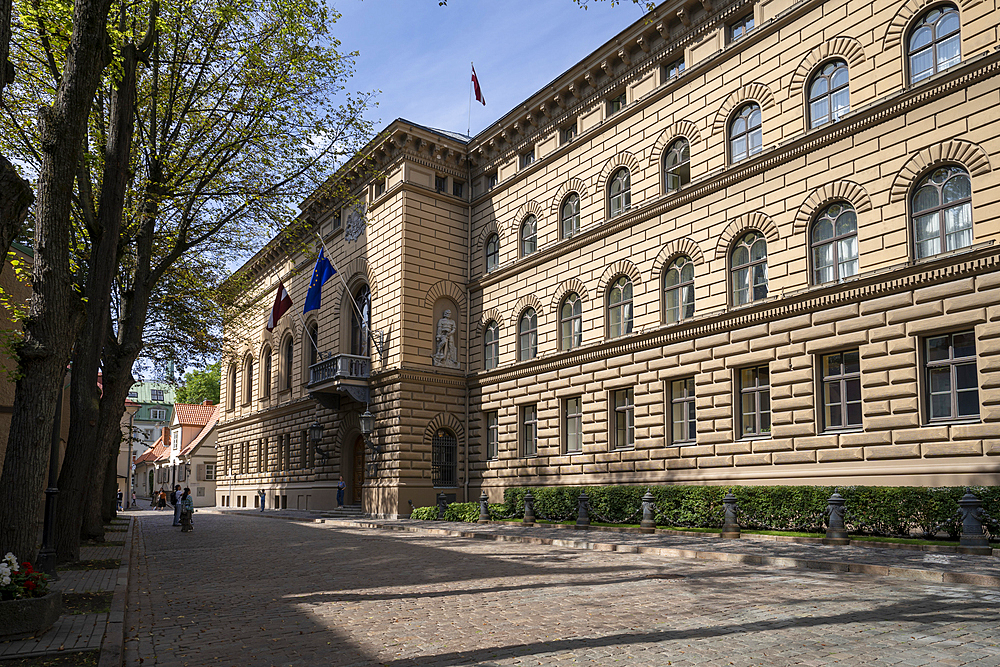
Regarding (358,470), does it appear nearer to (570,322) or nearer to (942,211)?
(570,322)

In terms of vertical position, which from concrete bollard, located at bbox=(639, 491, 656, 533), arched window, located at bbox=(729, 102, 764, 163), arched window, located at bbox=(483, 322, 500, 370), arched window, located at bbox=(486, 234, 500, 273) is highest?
arched window, located at bbox=(729, 102, 764, 163)

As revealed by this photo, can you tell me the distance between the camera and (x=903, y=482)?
17250 mm

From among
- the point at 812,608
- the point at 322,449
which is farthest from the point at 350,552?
the point at 322,449

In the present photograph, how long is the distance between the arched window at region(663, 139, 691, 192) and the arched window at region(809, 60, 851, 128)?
4.47m

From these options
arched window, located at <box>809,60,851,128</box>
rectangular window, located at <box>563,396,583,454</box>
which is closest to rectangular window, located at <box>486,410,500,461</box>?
Answer: rectangular window, located at <box>563,396,583,454</box>

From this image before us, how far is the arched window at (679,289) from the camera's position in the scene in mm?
23859

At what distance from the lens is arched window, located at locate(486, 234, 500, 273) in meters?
33.9

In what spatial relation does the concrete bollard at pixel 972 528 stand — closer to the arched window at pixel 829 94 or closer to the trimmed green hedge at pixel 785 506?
the trimmed green hedge at pixel 785 506

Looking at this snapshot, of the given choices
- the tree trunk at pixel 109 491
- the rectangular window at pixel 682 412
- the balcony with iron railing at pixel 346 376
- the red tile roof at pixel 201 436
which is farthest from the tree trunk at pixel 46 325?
the red tile roof at pixel 201 436

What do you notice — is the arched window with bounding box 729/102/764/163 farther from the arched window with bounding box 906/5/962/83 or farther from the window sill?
the window sill

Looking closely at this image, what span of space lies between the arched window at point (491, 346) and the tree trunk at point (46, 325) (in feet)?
76.7

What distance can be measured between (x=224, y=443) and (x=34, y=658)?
53711 mm

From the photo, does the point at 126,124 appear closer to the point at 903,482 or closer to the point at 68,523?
the point at 68,523

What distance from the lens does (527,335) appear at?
31.3m
